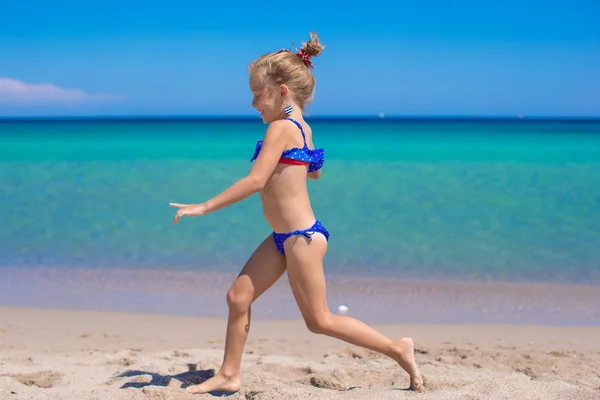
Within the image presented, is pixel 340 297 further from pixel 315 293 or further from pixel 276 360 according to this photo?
pixel 315 293

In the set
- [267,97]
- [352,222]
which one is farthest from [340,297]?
[352,222]

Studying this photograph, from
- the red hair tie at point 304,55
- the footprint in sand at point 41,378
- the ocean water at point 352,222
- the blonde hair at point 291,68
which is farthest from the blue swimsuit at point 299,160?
the ocean water at point 352,222

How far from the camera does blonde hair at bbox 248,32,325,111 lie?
10.7ft

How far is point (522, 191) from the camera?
44.7 ft

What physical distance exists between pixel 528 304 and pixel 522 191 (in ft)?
26.8

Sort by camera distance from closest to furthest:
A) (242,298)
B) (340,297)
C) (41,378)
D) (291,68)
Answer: (291,68)
(242,298)
(41,378)
(340,297)

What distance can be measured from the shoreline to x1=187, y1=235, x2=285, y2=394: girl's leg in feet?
6.32

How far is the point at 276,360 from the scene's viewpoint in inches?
171

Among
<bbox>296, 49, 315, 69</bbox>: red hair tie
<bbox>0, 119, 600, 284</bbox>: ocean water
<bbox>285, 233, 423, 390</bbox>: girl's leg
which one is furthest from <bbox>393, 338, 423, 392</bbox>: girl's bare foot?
<bbox>0, 119, 600, 284</bbox>: ocean water

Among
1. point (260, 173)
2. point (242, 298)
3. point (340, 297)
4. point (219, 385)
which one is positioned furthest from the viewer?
point (340, 297)

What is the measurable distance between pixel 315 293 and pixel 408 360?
0.64 meters

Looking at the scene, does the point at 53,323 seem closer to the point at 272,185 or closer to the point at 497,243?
the point at 272,185

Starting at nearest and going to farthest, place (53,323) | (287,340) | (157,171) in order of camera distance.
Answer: (287,340) < (53,323) < (157,171)

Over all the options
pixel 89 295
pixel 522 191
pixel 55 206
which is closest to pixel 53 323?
pixel 89 295
